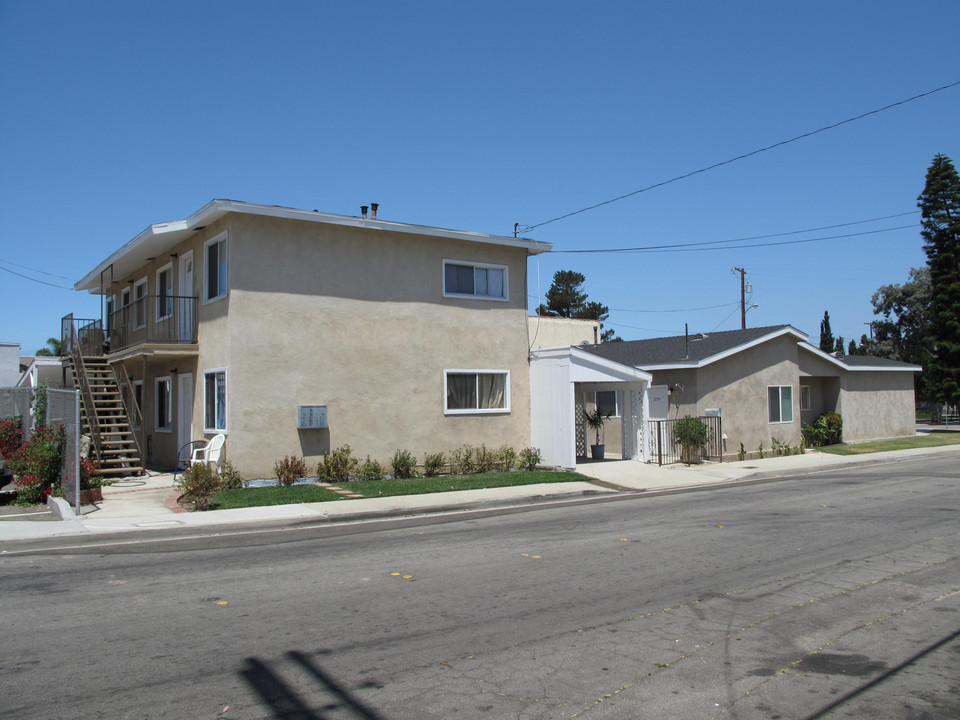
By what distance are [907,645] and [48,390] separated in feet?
50.7

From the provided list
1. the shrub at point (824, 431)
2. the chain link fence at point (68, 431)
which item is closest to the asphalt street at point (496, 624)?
the chain link fence at point (68, 431)

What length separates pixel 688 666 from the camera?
5.57 metres

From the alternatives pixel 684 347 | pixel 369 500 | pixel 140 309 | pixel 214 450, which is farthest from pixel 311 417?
pixel 684 347

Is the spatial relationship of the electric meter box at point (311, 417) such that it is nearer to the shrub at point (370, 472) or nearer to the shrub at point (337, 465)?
the shrub at point (337, 465)

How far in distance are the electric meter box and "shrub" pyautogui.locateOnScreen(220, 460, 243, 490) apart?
1717 mm

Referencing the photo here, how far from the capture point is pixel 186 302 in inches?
768

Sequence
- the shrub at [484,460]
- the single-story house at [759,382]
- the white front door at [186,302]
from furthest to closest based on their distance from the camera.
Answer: the single-story house at [759,382] < the shrub at [484,460] < the white front door at [186,302]

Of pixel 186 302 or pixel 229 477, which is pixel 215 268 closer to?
pixel 186 302

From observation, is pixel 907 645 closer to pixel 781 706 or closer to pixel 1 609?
pixel 781 706

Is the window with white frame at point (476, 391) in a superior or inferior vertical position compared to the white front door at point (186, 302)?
inferior

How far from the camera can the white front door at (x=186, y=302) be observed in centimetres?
1917

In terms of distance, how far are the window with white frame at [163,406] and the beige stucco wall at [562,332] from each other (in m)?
14.2

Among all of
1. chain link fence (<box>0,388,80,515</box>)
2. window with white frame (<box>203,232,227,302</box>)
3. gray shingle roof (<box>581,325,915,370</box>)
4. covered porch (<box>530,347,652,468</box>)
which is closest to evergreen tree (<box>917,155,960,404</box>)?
gray shingle roof (<box>581,325,915,370</box>)

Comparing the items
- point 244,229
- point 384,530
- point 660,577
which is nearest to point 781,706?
point 660,577
